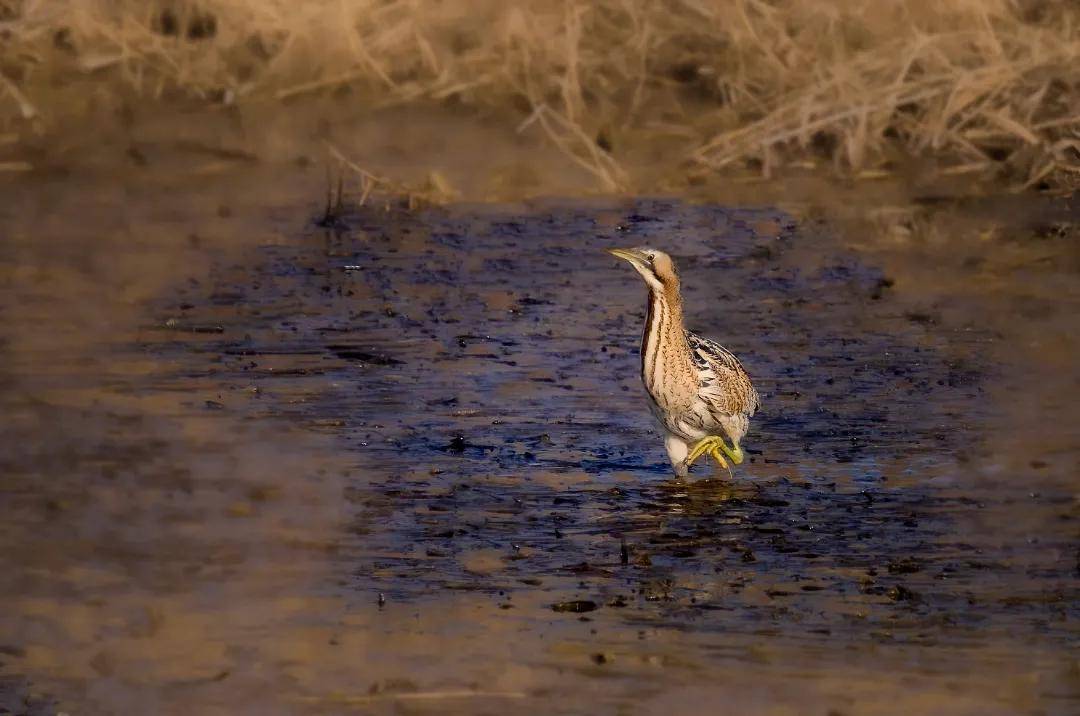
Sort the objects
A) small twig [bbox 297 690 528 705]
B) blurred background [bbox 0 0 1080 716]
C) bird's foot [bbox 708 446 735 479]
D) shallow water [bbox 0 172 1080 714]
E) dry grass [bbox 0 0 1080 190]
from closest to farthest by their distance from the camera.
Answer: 1. small twig [bbox 297 690 528 705]
2. shallow water [bbox 0 172 1080 714]
3. blurred background [bbox 0 0 1080 716]
4. bird's foot [bbox 708 446 735 479]
5. dry grass [bbox 0 0 1080 190]

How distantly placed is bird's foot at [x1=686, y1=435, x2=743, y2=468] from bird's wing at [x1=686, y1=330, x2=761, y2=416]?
0.12 m

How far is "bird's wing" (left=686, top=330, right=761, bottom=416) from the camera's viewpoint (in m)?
8.34

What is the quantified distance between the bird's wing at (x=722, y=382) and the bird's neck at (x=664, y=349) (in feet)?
0.21

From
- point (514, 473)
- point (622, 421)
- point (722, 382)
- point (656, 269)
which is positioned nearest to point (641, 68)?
point (622, 421)

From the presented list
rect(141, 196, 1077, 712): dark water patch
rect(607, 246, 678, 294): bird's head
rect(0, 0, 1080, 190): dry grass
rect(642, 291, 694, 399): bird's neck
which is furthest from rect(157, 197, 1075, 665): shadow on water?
rect(0, 0, 1080, 190): dry grass

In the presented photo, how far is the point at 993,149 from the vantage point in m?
14.4

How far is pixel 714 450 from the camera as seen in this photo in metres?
8.49

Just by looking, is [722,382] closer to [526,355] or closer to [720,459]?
[720,459]

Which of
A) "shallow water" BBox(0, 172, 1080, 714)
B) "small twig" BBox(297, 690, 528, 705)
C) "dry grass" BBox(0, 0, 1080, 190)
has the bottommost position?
"small twig" BBox(297, 690, 528, 705)

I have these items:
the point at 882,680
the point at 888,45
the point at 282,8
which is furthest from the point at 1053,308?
the point at 282,8

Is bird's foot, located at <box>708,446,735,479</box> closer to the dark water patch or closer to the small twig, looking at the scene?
the dark water patch

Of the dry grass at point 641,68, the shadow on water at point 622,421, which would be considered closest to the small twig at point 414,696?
the shadow on water at point 622,421

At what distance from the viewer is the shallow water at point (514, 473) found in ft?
20.5

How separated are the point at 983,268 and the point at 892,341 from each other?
168cm
